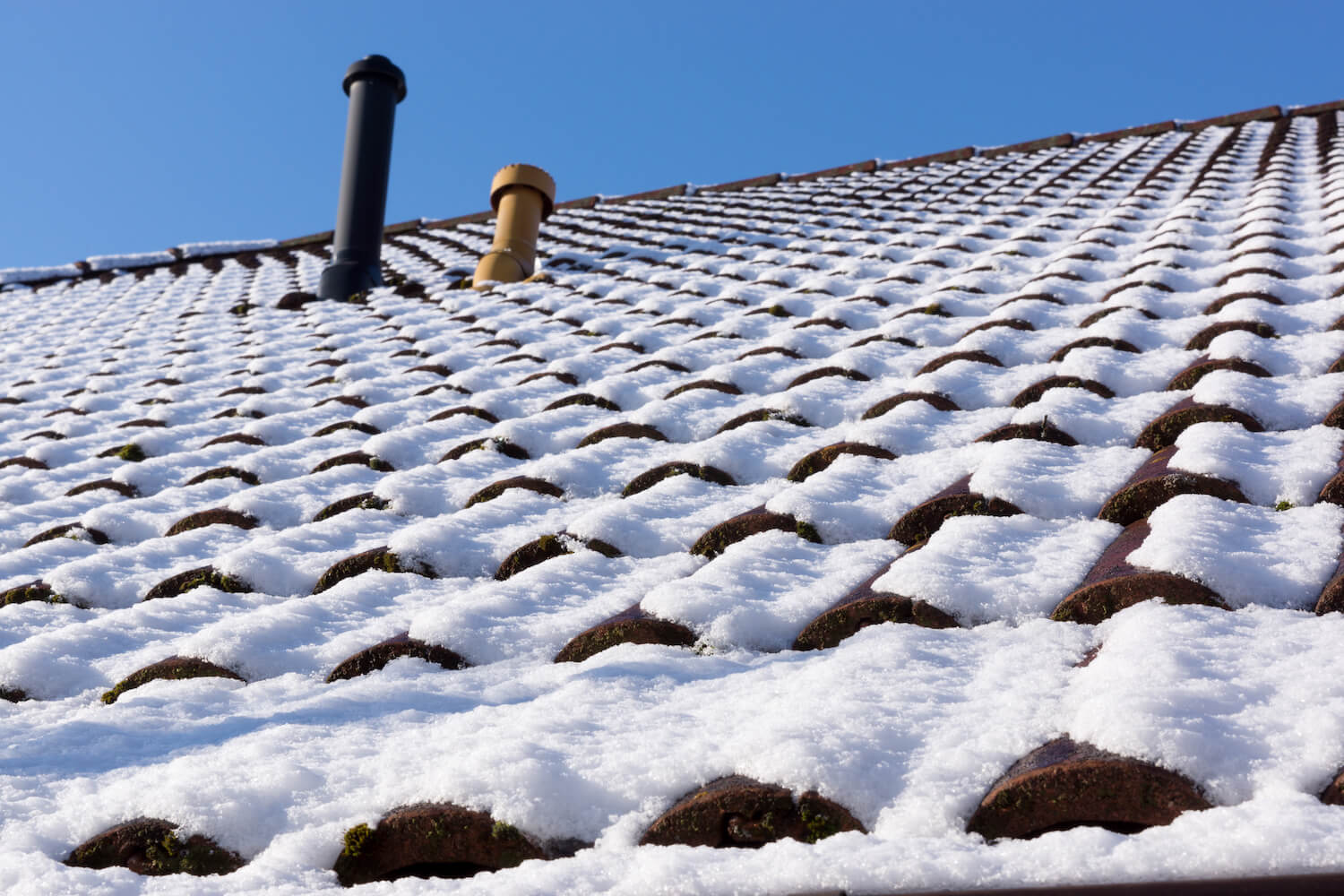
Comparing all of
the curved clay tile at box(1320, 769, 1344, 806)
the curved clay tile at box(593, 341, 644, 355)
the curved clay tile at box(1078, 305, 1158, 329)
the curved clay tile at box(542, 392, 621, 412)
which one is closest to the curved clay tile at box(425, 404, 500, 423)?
the curved clay tile at box(542, 392, 621, 412)

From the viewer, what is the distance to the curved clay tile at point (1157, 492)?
1.80 m

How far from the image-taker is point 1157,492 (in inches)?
71.6

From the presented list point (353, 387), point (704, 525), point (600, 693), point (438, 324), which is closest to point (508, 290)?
point (438, 324)

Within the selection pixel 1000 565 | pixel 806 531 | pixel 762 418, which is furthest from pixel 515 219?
pixel 1000 565

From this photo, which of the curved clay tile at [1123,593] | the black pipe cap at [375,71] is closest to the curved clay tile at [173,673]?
the curved clay tile at [1123,593]

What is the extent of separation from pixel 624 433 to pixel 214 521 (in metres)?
1.01

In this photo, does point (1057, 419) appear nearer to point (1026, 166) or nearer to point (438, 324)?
point (438, 324)

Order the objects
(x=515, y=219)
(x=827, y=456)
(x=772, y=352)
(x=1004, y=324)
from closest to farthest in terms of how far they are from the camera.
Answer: (x=827, y=456), (x=1004, y=324), (x=772, y=352), (x=515, y=219)

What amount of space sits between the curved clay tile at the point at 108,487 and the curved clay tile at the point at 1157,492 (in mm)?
2487

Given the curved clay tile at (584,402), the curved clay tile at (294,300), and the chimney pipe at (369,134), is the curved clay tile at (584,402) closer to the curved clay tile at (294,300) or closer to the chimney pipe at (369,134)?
the curved clay tile at (294,300)

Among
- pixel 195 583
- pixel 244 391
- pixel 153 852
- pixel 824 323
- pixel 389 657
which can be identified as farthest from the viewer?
pixel 244 391

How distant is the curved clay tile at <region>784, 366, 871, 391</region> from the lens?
2.93 metres

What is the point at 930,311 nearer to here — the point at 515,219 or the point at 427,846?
the point at 427,846

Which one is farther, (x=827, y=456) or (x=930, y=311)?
(x=930, y=311)
